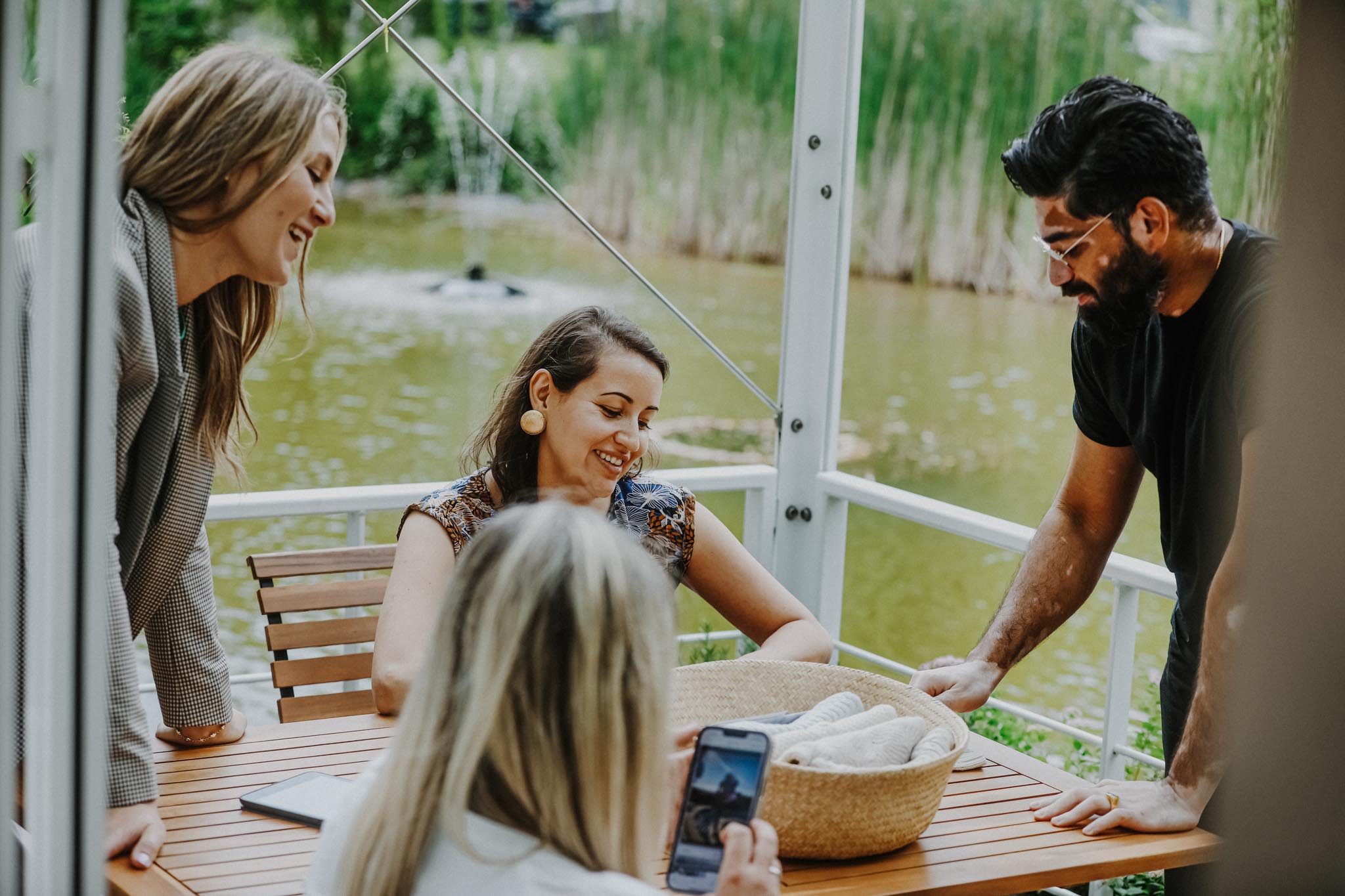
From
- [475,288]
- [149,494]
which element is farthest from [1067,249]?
[475,288]

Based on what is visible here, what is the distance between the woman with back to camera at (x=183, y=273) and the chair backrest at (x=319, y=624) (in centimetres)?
79

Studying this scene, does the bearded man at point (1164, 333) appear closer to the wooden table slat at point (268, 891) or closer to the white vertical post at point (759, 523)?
the wooden table slat at point (268, 891)

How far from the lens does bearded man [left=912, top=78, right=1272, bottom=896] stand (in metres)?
1.61

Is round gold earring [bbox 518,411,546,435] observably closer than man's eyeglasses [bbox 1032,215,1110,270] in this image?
No

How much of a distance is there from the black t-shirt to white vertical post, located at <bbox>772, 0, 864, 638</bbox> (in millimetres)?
1098

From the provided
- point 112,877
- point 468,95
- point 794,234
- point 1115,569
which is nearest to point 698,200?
point 468,95

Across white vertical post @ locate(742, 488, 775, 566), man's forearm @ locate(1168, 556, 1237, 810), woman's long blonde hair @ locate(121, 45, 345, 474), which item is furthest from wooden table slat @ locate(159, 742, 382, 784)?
white vertical post @ locate(742, 488, 775, 566)

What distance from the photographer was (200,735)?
68.2 inches

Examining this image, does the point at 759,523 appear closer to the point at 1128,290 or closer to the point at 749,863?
the point at 1128,290

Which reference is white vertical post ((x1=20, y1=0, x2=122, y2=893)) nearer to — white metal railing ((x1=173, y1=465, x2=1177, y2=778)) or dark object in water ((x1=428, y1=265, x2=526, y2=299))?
white metal railing ((x1=173, y1=465, x2=1177, y2=778))

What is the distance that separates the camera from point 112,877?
136 cm

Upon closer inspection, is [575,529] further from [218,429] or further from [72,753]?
[218,429]

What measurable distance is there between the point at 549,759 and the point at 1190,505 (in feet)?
3.64

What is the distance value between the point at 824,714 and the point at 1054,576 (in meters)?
0.63
